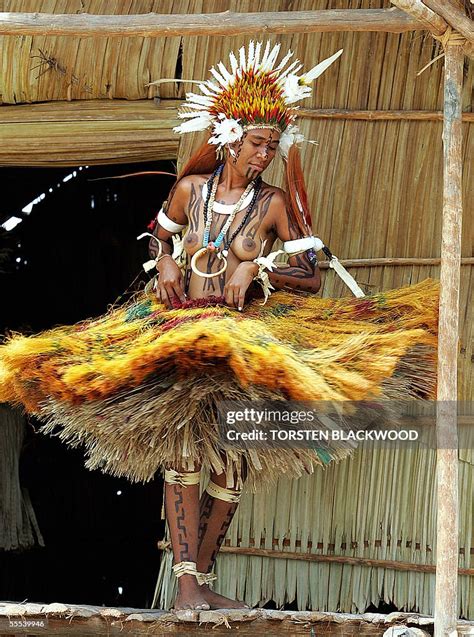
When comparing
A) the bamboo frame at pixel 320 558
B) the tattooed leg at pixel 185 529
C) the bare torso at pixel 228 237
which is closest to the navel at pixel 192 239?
the bare torso at pixel 228 237

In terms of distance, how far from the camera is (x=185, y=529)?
149 inches

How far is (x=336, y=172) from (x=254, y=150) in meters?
0.80

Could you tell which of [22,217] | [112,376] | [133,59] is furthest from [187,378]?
[22,217]

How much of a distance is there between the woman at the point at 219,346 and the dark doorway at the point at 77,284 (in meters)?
2.31

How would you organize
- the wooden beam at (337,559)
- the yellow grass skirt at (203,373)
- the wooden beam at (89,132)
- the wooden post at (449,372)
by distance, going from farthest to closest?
1. the wooden beam at (89,132)
2. the wooden beam at (337,559)
3. the yellow grass skirt at (203,373)
4. the wooden post at (449,372)

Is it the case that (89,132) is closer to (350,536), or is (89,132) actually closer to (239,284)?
(239,284)

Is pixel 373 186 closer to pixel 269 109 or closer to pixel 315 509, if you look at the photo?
pixel 269 109

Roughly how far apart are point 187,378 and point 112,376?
21 centimetres

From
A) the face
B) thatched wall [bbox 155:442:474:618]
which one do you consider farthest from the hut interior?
the face

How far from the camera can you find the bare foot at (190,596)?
147 inches

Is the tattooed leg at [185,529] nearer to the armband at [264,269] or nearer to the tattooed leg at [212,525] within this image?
the tattooed leg at [212,525]

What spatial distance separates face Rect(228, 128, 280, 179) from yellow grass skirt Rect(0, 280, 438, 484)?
447 millimetres

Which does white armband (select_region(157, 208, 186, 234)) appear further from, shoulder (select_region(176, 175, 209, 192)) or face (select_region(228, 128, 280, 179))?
face (select_region(228, 128, 280, 179))

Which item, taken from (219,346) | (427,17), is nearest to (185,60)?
(427,17)
